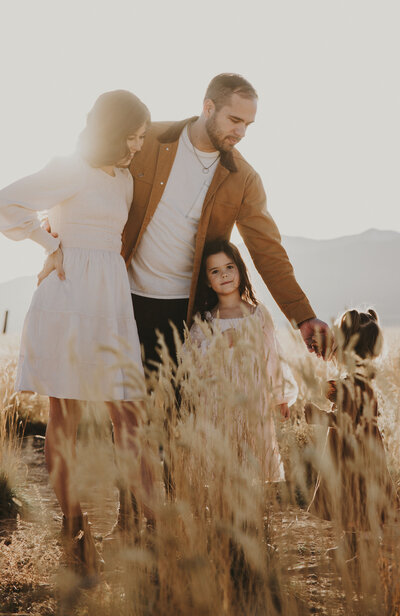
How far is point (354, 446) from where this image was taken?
4.88 ft

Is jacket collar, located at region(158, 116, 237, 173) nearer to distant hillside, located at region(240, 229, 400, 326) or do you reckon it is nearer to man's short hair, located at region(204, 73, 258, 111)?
man's short hair, located at region(204, 73, 258, 111)

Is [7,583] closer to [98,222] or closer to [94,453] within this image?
[94,453]

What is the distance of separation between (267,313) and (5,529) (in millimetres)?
1703

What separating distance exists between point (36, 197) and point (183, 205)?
0.88 meters

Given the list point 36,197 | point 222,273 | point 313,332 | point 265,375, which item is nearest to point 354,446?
point 265,375

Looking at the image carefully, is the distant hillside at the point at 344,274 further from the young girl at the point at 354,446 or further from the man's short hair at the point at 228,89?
the young girl at the point at 354,446

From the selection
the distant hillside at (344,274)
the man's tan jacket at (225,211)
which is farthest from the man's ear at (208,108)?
the distant hillside at (344,274)

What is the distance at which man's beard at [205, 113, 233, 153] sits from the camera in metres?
3.12

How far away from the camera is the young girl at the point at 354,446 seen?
5.08ft

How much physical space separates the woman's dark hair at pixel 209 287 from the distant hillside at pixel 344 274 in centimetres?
10228

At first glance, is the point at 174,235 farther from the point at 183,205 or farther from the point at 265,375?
the point at 265,375

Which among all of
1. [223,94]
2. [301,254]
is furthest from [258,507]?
[301,254]

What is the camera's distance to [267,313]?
3393 millimetres

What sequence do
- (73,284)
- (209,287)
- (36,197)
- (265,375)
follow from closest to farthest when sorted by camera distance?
(265,375) → (36,197) → (73,284) → (209,287)
